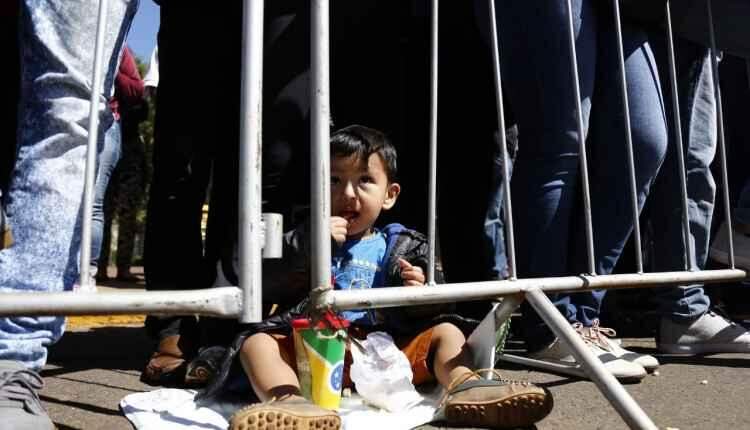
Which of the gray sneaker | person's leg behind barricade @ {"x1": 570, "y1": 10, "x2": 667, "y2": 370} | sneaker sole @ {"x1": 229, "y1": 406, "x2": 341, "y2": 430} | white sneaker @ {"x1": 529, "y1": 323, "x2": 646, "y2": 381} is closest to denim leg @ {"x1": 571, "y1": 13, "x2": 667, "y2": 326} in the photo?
person's leg behind barricade @ {"x1": 570, "y1": 10, "x2": 667, "y2": 370}

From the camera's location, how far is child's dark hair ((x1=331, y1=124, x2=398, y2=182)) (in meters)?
2.04

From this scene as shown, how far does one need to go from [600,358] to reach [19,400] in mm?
1481

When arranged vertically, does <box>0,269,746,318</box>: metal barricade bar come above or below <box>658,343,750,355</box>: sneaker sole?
above

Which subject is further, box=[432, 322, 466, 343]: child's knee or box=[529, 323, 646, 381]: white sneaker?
box=[529, 323, 646, 381]: white sneaker

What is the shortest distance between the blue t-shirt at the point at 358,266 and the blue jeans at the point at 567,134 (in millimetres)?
527

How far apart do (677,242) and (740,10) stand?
2.53 feet

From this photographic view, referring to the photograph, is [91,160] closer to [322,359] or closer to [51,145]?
[51,145]

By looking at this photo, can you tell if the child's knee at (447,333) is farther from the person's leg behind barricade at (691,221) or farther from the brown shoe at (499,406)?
the person's leg behind barricade at (691,221)

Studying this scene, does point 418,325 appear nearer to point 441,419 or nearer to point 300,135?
point 441,419

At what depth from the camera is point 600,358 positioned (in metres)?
2.14

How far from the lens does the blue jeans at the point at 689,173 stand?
2623 mm

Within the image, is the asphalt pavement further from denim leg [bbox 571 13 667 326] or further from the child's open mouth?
the child's open mouth

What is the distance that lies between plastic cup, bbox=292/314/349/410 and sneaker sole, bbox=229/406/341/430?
8.1 inches

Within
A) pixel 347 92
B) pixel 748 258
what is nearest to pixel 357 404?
pixel 347 92
